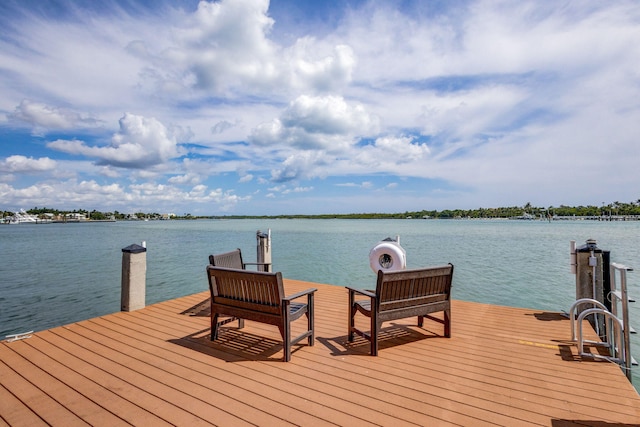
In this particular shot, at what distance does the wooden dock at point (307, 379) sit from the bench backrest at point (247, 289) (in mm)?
519

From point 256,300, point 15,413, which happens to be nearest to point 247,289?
point 256,300

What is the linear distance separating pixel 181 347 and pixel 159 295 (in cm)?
863

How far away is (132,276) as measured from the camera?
498 cm

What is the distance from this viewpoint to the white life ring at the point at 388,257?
20.3 feet

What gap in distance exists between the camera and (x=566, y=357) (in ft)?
11.1

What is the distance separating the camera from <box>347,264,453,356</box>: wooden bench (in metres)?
3.40

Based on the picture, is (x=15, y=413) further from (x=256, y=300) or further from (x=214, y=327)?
(x=256, y=300)

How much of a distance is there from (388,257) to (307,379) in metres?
3.77

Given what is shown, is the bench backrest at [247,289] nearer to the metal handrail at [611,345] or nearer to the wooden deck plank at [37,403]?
the wooden deck plank at [37,403]

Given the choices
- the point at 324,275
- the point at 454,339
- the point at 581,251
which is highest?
the point at 581,251

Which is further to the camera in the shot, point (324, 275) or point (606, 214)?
point (606, 214)

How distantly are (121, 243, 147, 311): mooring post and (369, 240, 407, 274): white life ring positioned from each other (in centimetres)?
400

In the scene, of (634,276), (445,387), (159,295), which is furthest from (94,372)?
(634,276)

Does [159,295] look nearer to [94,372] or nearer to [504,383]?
[94,372]
